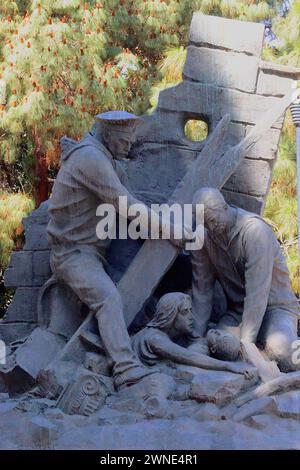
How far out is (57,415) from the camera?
578 centimetres

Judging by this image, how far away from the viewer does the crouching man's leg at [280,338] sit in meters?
6.24

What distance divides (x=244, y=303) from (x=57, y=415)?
1577mm

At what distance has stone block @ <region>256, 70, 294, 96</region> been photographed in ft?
23.9

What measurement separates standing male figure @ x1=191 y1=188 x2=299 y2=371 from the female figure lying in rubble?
19 cm

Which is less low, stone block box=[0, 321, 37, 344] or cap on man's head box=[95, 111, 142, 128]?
cap on man's head box=[95, 111, 142, 128]

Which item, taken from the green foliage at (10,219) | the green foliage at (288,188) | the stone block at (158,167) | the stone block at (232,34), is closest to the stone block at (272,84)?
the stone block at (232,34)

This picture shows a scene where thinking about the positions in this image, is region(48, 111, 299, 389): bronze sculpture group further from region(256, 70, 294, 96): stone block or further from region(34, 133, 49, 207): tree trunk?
region(34, 133, 49, 207): tree trunk

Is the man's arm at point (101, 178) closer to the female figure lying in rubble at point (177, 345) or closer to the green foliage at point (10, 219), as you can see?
the female figure lying in rubble at point (177, 345)

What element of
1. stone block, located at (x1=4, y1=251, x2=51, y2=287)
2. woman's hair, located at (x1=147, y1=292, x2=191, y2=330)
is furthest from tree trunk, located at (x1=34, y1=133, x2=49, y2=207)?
woman's hair, located at (x1=147, y1=292, x2=191, y2=330)

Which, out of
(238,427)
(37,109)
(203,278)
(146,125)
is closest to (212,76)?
(146,125)

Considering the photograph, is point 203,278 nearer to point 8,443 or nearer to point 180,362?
point 180,362

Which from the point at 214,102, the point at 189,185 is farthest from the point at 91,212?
the point at 214,102

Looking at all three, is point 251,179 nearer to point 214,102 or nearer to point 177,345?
point 214,102
